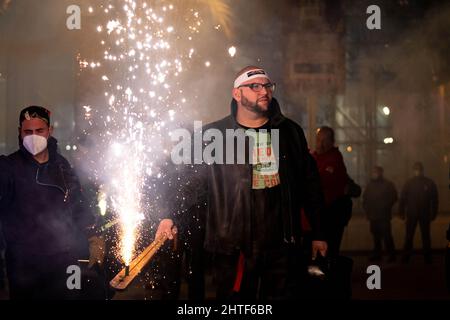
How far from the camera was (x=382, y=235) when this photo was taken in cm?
888

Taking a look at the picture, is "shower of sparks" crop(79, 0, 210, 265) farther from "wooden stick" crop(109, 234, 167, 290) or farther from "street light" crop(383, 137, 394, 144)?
"street light" crop(383, 137, 394, 144)

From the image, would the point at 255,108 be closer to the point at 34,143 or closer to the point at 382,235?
the point at 34,143

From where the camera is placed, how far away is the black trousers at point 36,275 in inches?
151

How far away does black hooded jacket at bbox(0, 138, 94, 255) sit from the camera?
383cm

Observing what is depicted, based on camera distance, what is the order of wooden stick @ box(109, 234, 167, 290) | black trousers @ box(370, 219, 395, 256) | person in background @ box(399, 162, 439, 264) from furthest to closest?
black trousers @ box(370, 219, 395, 256)
person in background @ box(399, 162, 439, 264)
wooden stick @ box(109, 234, 167, 290)

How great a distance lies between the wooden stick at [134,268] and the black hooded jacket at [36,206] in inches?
16.2

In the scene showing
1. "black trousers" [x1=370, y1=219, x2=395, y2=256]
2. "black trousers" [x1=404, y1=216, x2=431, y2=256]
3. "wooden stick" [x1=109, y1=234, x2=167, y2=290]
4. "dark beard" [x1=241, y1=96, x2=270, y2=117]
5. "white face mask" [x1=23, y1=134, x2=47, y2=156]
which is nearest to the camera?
"dark beard" [x1=241, y1=96, x2=270, y2=117]

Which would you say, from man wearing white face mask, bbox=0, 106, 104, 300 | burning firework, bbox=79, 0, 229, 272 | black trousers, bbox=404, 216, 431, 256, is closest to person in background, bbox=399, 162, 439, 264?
black trousers, bbox=404, 216, 431, 256

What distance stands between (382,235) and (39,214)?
6195 millimetres

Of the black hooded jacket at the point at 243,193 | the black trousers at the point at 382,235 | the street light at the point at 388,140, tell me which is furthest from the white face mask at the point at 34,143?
the street light at the point at 388,140

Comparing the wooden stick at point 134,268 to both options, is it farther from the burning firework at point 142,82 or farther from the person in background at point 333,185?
the person in background at point 333,185

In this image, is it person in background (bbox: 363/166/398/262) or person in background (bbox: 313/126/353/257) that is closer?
person in background (bbox: 313/126/353/257)

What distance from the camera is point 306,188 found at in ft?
12.6

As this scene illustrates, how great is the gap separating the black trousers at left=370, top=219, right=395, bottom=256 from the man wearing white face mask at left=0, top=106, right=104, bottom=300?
18.9ft
